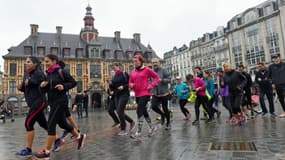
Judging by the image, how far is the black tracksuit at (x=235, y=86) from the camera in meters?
7.21

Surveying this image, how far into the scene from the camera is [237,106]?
7180 mm

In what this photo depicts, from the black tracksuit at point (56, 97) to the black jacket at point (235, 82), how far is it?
15.4ft

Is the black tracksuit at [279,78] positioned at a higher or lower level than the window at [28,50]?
lower

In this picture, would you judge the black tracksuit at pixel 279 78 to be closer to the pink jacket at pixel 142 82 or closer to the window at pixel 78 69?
the pink jacket at pixel 142 82

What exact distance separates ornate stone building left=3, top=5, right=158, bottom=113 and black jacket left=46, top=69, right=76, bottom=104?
4114 centimetres

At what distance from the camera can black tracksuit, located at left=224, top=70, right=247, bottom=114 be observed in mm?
7215

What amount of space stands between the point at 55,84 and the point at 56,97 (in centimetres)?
23

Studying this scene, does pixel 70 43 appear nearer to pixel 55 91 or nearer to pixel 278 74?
pixel 278 74

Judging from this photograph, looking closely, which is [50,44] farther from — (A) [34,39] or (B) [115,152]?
(B) [115,152]

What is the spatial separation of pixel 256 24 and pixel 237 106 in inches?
2005

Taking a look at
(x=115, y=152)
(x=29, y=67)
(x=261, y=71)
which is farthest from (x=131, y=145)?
(x=261, y=71)

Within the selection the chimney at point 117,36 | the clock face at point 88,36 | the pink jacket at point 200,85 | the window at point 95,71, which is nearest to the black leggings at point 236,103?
the pink jacket at point 200,85

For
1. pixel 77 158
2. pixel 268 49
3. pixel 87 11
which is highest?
pixel 87 11

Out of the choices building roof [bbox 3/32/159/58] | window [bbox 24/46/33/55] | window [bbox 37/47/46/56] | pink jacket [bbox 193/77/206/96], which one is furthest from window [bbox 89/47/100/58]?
pink jacket [bbox 193/77/206/96]
